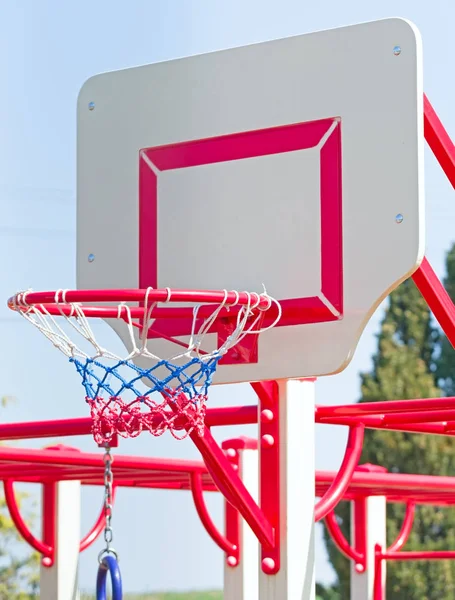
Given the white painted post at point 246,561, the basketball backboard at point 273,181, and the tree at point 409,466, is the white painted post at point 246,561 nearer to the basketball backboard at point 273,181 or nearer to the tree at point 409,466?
the basketball backboard at point 273,181

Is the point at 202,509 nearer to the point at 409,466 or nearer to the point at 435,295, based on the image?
the point at 435,295

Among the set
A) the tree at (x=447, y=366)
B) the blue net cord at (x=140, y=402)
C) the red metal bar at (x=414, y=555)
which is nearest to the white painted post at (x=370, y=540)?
the red metal bar at (x=414, y=555)

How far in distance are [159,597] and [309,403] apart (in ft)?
34.7

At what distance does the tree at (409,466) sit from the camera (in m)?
14.8

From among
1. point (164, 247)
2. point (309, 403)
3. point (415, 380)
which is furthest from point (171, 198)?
A: point (415, 380)

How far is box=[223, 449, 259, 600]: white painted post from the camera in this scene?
19.0 ft

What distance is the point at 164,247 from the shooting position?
4137mm

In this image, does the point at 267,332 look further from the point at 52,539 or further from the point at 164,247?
the point at 52,539

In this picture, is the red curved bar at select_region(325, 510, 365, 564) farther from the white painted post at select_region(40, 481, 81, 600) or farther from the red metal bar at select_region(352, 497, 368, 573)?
the white painted post at select_region(40, 481, 81, 600)

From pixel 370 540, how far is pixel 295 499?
318cm

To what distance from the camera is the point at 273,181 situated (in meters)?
3.95

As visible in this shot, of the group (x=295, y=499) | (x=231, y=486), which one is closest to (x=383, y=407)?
(x=295, y=499)

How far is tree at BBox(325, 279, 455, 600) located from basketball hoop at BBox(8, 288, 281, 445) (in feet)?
35.6

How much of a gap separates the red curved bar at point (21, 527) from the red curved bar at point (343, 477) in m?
1.74
